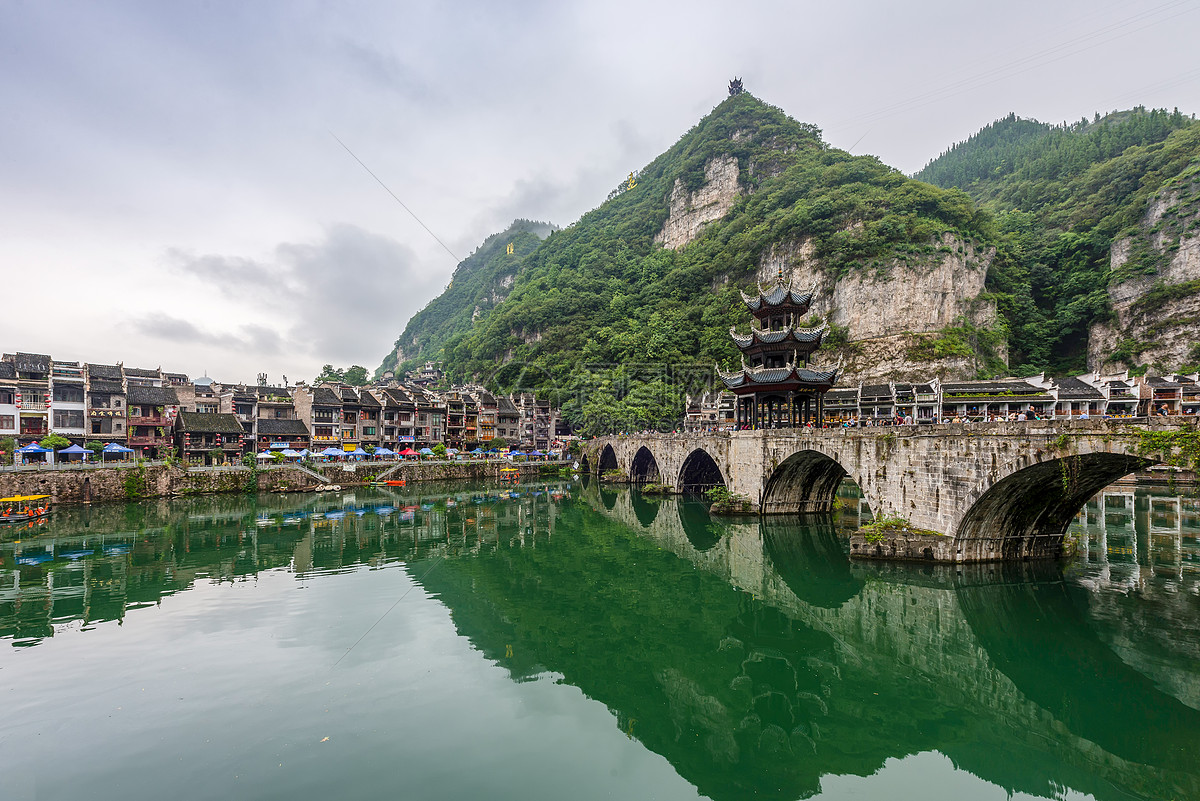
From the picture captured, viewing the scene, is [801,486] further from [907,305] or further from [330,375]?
[330,375]

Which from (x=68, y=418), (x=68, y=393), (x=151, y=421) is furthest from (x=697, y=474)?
(x=68, y=393)

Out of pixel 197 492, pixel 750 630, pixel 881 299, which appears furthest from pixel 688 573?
pixel 881 299

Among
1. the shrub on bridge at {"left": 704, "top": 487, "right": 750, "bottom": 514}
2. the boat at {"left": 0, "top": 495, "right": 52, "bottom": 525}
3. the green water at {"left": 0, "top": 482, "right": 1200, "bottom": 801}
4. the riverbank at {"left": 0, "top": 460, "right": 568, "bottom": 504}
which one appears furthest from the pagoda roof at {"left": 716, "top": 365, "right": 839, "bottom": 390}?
the boat at {"left": 0, "top": 495, "right": 52, "bottom": 525}

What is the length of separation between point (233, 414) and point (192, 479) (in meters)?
16.3

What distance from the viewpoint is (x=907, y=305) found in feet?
241

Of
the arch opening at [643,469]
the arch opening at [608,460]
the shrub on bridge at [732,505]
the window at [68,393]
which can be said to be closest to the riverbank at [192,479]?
the window at [68,393]

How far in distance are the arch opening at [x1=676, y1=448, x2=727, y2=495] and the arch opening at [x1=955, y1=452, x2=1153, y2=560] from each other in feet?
84.5

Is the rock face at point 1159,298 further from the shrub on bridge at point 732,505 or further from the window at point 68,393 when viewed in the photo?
the window at point 68,393

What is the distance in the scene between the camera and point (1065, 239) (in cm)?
7625

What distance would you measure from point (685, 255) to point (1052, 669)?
350 ft

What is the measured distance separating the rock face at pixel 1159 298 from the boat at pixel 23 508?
10078 centimetres

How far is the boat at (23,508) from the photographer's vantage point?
1280 inches

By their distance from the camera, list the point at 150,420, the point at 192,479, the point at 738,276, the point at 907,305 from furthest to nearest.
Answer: the point at 738,276 → the point at 907,305 → the point at 150,420 → the point at 192,479

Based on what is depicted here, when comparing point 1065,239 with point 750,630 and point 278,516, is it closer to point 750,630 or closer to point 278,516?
point 750,630
